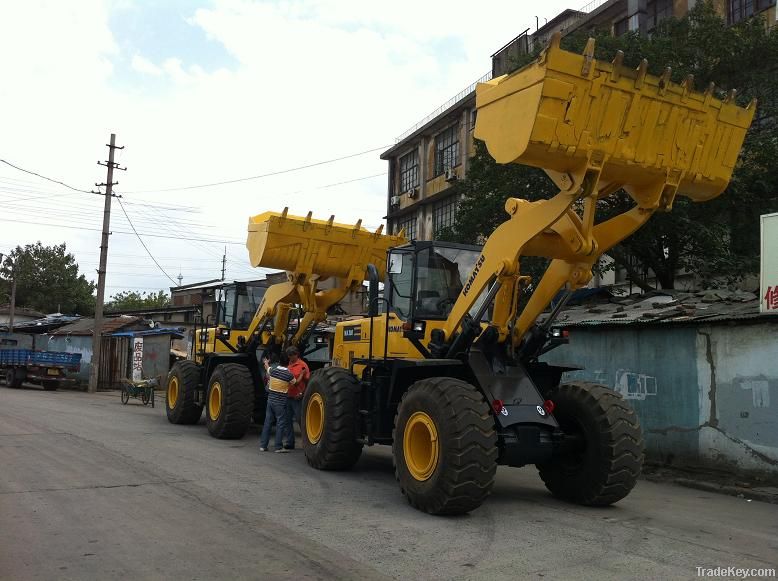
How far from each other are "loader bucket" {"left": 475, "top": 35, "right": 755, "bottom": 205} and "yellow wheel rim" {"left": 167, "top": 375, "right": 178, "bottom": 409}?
1027 cm

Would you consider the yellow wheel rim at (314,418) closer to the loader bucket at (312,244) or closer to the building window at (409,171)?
the loader bucket at (312,244)

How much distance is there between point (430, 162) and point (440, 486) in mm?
31211

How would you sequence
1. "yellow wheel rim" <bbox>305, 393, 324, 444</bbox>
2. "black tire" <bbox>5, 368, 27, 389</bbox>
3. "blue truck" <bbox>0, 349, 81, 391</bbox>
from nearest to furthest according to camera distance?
"yellow wheel rim" <bbox>305, 393, 324, 444</bbox> < "blue truck" <bbox>0, 349, 81, 391</bbox> < "black tire" <bbox>5, 368, 27, 389</bbox>

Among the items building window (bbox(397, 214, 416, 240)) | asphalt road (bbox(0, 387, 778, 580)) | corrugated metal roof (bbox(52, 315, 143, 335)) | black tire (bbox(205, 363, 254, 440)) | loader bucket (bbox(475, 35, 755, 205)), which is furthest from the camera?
building window (bbox(397, 214, 416, 240))

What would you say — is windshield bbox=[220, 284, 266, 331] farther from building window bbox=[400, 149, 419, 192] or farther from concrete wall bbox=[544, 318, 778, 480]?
building window bbox=[400, 149, 419, 192]

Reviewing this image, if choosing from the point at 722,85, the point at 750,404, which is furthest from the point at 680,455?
the point at 722,85

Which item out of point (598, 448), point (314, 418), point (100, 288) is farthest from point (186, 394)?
point (100, 288)

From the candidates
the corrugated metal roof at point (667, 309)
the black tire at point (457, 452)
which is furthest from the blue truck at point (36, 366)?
the black tire at point (457, 452)

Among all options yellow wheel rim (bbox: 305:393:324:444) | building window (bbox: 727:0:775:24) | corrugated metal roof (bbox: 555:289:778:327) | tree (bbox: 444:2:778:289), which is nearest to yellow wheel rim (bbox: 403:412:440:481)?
yellow wheel rim (bbox: 305:393:324:444)

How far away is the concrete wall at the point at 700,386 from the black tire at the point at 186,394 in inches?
317

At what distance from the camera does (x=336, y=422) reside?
356 inches

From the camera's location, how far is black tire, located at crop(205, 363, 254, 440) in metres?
12.2

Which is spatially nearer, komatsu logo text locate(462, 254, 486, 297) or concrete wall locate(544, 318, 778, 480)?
komatsu logo text locate(462, 254, 486, 297)

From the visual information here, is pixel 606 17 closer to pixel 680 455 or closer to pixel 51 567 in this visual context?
pixel 680 455
